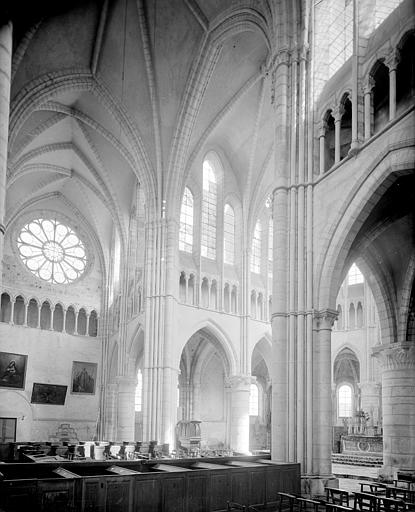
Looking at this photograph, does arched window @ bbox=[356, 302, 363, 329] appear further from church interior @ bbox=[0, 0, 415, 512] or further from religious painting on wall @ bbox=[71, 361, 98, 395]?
religious painting on wall @ bbox=[71, 361, 98, 395]

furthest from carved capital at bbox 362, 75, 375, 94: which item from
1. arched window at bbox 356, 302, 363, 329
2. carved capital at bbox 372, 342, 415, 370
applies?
arched window at bbox 356, 302, 363, 329

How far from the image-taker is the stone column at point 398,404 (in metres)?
18.5

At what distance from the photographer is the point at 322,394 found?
16266mm

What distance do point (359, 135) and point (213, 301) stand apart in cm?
1642

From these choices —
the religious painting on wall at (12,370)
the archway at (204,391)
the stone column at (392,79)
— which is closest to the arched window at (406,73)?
the stone column at (392,79)

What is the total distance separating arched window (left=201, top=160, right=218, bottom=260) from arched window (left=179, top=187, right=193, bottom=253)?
0.68 metres

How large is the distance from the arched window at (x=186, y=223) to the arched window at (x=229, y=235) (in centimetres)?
202

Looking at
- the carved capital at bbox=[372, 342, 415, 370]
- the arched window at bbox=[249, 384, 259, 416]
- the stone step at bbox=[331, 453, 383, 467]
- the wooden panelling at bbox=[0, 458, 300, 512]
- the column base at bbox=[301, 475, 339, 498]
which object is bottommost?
Result: the stone step at bbox=[331, 453, 383, 467]

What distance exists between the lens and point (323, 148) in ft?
58.7

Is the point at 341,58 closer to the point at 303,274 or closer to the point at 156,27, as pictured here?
the point at 303,274

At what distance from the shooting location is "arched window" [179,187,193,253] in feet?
102

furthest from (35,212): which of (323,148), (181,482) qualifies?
(181,482)

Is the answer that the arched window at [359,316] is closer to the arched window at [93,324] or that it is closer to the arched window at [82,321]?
the arched window at [93,324]

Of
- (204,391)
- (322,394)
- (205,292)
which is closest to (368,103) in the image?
(322,394)
